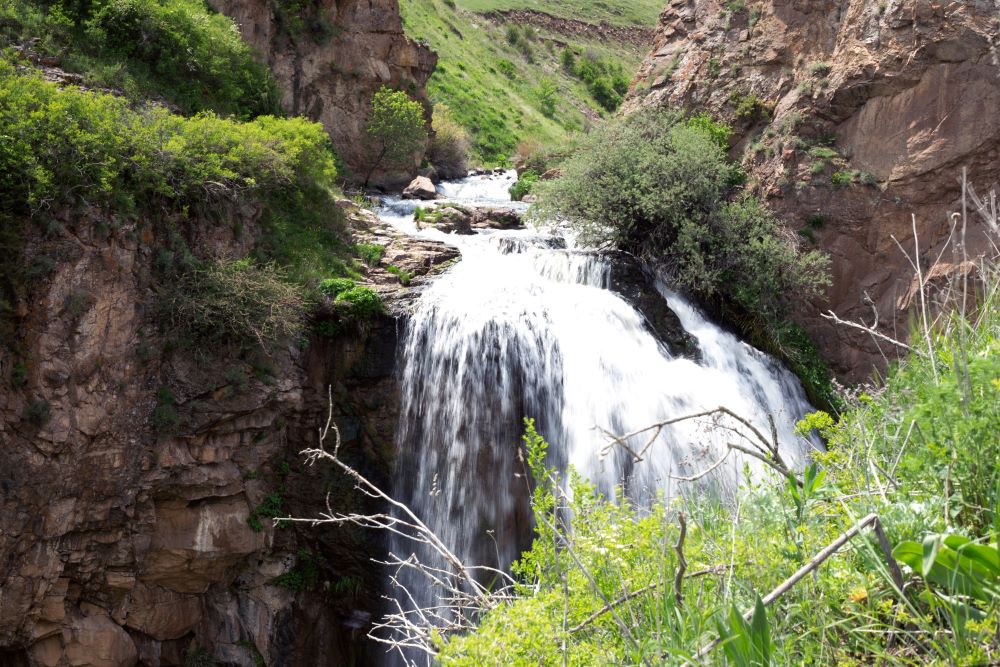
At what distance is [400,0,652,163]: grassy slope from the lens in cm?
3275

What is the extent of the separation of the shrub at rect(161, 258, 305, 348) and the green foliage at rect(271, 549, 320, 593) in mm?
3313

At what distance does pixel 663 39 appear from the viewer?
19625mm

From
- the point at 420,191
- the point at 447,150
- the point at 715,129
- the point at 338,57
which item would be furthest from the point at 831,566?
the point at 447,150

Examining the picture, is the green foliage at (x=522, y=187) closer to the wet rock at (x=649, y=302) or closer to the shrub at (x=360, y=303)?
the wet rock at (x=649, y=302)

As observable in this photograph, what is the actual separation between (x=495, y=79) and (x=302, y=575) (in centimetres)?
3519

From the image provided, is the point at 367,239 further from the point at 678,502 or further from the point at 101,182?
the point at 678,502

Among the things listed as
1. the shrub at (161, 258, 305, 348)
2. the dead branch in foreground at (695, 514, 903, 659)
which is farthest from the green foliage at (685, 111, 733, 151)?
the dead branch in foreground at (695, 514, 903, 659)

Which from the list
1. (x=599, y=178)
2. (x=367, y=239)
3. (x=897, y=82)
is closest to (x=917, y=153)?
(x=897, y=82)

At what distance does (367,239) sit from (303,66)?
8.58 meters

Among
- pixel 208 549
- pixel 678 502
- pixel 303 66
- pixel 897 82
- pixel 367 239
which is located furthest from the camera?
pixel 303 66

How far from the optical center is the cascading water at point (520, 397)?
31.9ft

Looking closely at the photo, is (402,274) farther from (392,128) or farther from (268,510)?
(392,128)

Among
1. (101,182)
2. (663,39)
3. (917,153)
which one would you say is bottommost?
(101,182)

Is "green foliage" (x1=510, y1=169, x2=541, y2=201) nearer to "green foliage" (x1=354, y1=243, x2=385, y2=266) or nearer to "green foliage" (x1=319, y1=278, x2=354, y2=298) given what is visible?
"green foliage" (x1=354, y1=243, x2=385, y2=266)
